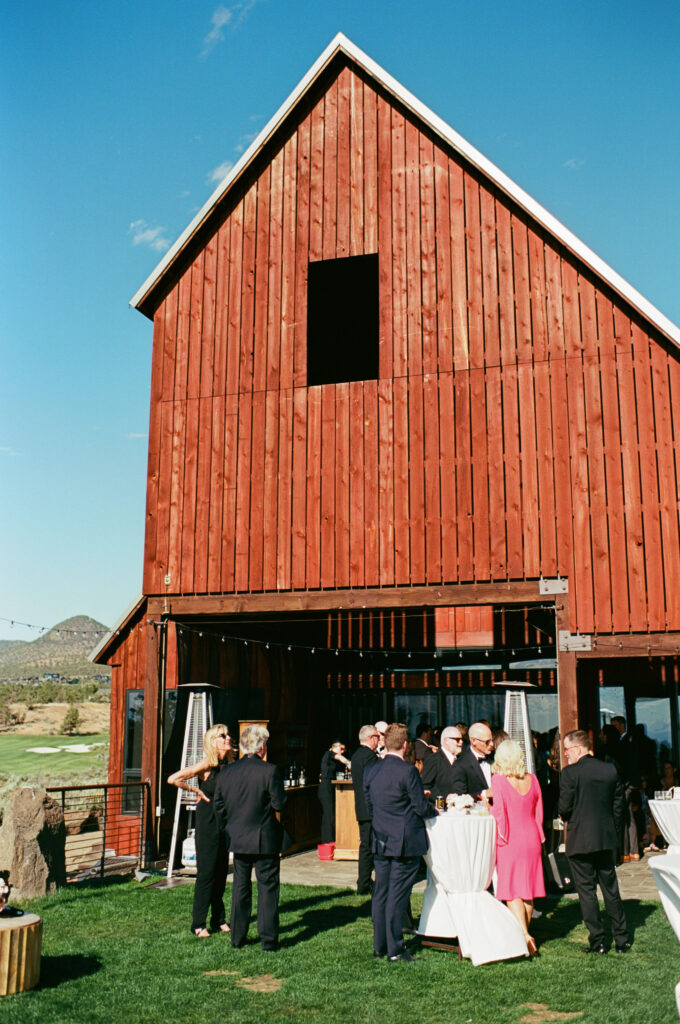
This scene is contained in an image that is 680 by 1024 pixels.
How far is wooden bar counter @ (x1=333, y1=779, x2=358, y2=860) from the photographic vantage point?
512 inches

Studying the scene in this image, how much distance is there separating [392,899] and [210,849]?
182 cm

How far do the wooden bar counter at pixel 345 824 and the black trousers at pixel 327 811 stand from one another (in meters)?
0.30

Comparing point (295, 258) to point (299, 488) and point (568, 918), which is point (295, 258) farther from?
point (568, 918)

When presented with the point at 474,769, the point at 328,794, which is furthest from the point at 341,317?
the point at 474,769

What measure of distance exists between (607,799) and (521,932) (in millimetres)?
1244

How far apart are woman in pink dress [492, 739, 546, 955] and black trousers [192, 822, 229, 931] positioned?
2.40 metres

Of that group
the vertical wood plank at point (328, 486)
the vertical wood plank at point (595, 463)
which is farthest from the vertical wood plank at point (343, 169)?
the vertical wood plank at point (595, 463)

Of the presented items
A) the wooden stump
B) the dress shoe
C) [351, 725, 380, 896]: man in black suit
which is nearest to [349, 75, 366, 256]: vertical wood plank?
[351, 725, 380, 896]: man in black suit

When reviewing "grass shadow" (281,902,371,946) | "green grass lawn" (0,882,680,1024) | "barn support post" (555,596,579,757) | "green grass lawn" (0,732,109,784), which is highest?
"barn support post" (555,596,579,757)

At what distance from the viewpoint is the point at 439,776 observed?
→ 8625 mm

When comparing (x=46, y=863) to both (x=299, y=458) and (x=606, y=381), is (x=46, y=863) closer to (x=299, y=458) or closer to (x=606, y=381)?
(x=299, y=458)

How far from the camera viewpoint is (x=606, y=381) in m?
11.6

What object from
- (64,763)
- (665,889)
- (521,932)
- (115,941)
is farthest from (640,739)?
(64,763)

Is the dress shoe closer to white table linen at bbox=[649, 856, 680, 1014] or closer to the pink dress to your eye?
the pink dress
